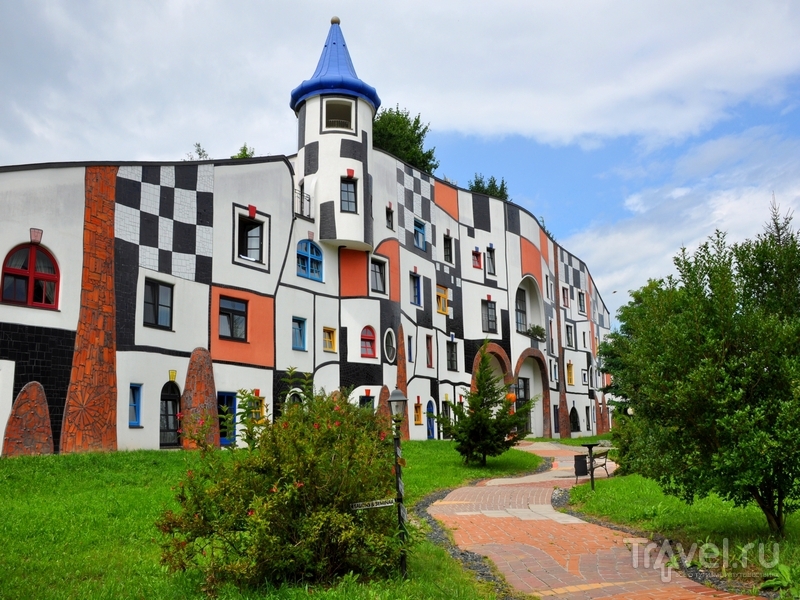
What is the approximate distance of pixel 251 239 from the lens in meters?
21.5

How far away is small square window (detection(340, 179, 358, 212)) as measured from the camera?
24.2 m

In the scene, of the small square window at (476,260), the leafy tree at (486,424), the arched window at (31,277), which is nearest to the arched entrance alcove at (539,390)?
the small square window at (476,260)

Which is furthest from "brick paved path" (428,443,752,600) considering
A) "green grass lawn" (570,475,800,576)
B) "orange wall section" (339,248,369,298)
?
"orange wall section" (339,248,369,298)

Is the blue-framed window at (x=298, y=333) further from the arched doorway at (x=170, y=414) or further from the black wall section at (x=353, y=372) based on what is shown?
the arched doorway at (x=170, y=414)

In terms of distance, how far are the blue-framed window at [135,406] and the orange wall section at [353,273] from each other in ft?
28.0

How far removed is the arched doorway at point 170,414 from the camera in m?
18.0

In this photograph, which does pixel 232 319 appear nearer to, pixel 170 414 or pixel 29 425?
pixel 170 414

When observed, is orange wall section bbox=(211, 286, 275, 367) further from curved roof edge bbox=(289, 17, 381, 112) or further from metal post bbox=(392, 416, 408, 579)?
metal post bbox=(392, 416, 408, 579)

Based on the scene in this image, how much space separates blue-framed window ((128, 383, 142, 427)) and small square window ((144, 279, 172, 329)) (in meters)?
1.54

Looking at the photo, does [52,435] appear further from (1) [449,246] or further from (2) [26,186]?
(1) [449,246]

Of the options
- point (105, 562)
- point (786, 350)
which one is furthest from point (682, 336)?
point (105, 562)

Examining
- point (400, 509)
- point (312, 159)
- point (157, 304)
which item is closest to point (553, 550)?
point (400, 509)

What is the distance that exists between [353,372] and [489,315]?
413 inches

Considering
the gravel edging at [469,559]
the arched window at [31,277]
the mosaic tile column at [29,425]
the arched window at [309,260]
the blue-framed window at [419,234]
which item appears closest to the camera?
the gravel edging at [469,559]
